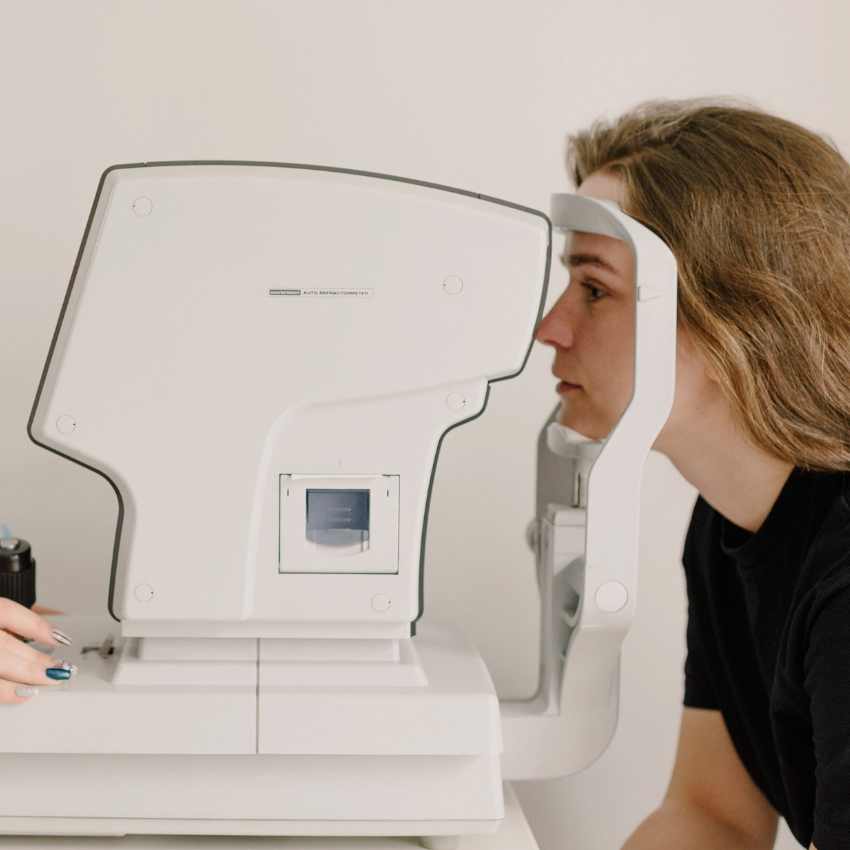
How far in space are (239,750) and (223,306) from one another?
1.13 ft

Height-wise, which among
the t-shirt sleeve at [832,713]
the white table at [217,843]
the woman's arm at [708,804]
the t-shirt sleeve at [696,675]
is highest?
the t-shirt sleeve at [832,713]

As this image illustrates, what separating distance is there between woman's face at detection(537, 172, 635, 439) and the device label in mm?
292

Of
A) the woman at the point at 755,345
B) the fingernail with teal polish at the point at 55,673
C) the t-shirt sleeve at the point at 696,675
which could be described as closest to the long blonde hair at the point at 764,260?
the woman at the point at 755,345

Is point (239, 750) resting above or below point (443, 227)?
below

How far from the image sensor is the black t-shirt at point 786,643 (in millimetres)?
750

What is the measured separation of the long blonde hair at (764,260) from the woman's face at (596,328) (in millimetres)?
45

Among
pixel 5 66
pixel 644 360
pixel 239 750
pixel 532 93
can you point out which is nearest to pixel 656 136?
pixel 644 360

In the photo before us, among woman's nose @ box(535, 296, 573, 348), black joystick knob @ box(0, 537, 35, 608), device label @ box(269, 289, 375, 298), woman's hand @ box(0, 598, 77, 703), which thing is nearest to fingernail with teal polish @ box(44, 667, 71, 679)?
woman's hand @ box(0, 598, 77, 703)

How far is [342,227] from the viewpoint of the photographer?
2.34 ft

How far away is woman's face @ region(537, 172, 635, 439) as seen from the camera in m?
0.90

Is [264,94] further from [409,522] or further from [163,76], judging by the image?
[409,522]

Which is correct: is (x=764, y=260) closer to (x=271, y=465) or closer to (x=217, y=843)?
(x=271, y=465)

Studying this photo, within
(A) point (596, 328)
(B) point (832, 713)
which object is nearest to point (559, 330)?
(A) point (596, 328)

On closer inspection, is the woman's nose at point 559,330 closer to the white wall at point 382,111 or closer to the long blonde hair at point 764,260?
the long blonde hair at point 764,260
